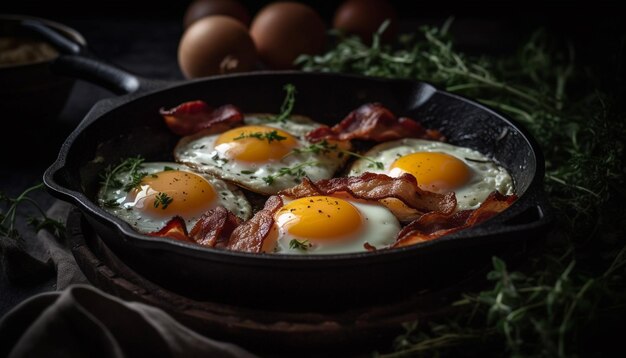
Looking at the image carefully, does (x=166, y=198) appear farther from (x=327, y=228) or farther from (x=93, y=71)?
(x=93, y=71)

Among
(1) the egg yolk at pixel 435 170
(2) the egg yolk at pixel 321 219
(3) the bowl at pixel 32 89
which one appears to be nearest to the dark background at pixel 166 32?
(3) the bowl at pixel 32 89

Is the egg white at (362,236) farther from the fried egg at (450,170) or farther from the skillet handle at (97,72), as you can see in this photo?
the skillet handle at (97,72)

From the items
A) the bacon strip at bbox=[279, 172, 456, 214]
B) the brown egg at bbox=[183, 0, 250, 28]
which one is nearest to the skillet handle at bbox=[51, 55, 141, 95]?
the bacon strip at bbox=[279, 172, 456, 214]

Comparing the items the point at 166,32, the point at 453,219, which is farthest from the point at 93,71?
the point at 166,32

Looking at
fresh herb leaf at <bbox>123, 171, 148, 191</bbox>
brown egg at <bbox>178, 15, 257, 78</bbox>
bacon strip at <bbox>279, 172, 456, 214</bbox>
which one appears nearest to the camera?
bacon strip at <bbox>279, 172, 456, 214</bbox>

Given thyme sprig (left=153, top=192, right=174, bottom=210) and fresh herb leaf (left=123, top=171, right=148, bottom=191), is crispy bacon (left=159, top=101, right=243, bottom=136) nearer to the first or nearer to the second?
fresh herb leaf (left=123, top=171, right=148, bottom=191)

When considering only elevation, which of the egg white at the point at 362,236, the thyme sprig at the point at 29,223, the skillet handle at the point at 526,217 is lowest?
the thyme sprig at the point at 29,223
